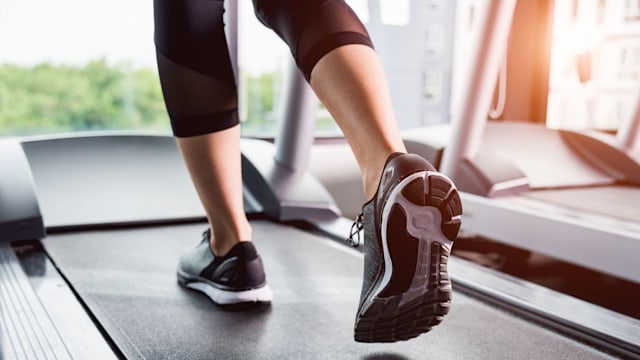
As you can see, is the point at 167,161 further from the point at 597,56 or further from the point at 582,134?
the point at 597,56

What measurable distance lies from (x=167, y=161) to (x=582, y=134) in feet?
6.25

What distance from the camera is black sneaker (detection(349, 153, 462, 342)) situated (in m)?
0.71

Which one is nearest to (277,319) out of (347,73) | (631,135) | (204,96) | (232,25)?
(204,96)

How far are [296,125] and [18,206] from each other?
3.43 feet

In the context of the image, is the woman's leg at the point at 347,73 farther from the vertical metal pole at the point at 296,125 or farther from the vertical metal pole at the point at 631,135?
the vertical metal pole at the point at 631,135

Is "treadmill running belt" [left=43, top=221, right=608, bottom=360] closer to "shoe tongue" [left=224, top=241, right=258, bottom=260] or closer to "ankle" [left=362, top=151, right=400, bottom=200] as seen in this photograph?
"shoe tongue" [left=224, top=241, right=258, bottom=260]

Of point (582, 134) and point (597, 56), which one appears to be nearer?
point (582, 134)

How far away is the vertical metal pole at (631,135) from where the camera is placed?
256 centimetres

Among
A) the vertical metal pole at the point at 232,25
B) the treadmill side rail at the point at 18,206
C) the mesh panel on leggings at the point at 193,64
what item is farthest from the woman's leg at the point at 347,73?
the vertical metal pole at the point at 232,25

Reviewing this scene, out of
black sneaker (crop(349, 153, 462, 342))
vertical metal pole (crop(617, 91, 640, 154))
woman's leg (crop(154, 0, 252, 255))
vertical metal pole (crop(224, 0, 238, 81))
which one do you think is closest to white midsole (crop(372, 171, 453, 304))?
black sneaker (crop(349, 153, 462, 342))

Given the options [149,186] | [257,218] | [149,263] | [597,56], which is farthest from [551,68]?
[149,263]

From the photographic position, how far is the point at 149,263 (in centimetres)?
150

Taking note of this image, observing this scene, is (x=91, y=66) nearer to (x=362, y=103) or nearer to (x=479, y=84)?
(x=479, y=84)

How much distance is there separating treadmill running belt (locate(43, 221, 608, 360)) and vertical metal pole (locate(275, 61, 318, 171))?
27.8 inches
